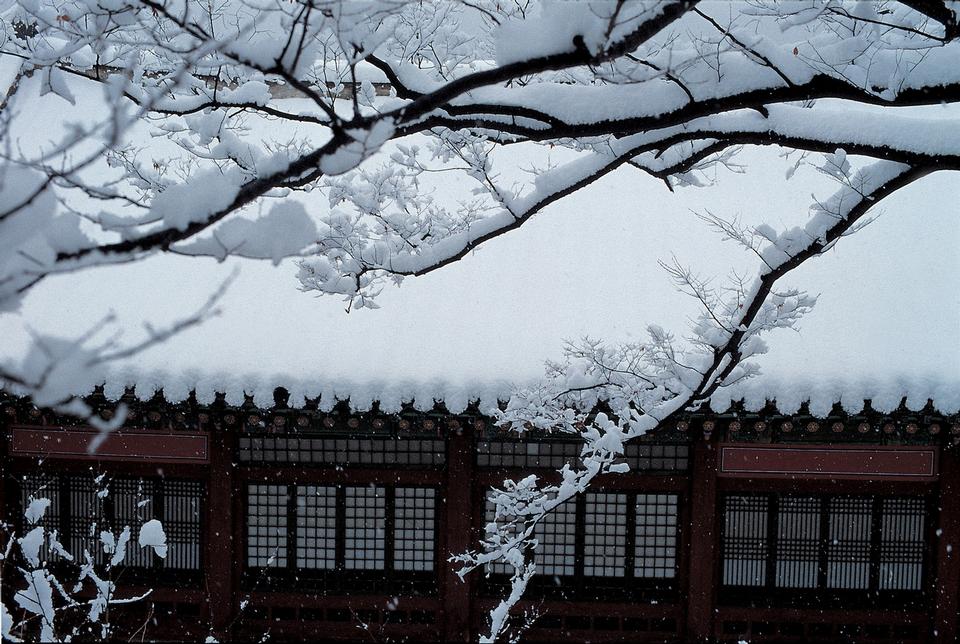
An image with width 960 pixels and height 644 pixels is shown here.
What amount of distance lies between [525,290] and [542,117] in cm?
363

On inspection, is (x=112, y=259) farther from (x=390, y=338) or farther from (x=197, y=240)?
(x=390, y=338)

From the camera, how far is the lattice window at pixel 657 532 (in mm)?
7348

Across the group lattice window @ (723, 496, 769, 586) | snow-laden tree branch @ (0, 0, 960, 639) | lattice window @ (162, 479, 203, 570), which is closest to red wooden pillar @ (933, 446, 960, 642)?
lattice window @ (723, 496, 769, 586)

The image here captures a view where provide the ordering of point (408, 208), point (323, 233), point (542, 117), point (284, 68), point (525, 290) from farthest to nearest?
point (525, 290)
point (408, 208)
point (323, 233)
point (542, 117)
point (284, 68)

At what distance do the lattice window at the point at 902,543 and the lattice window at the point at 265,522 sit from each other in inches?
247

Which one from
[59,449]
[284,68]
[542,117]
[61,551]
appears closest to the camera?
[284,68]

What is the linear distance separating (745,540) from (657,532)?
35.3 inches

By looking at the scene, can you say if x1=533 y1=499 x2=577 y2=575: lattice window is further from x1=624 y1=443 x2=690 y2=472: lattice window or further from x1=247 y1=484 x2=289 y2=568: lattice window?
x1=247 y1=484 x2=289 y2=568: lattice window

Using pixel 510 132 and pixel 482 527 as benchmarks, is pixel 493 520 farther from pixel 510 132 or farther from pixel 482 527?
pixel 510 132

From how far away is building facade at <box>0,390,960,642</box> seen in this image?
6.96 metres

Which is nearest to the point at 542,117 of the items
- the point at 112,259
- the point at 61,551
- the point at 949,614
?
the point at 112,259

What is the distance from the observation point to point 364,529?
24.8 ft

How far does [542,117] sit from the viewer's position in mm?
4035

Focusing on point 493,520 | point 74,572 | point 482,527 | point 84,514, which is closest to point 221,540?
point 84,514
